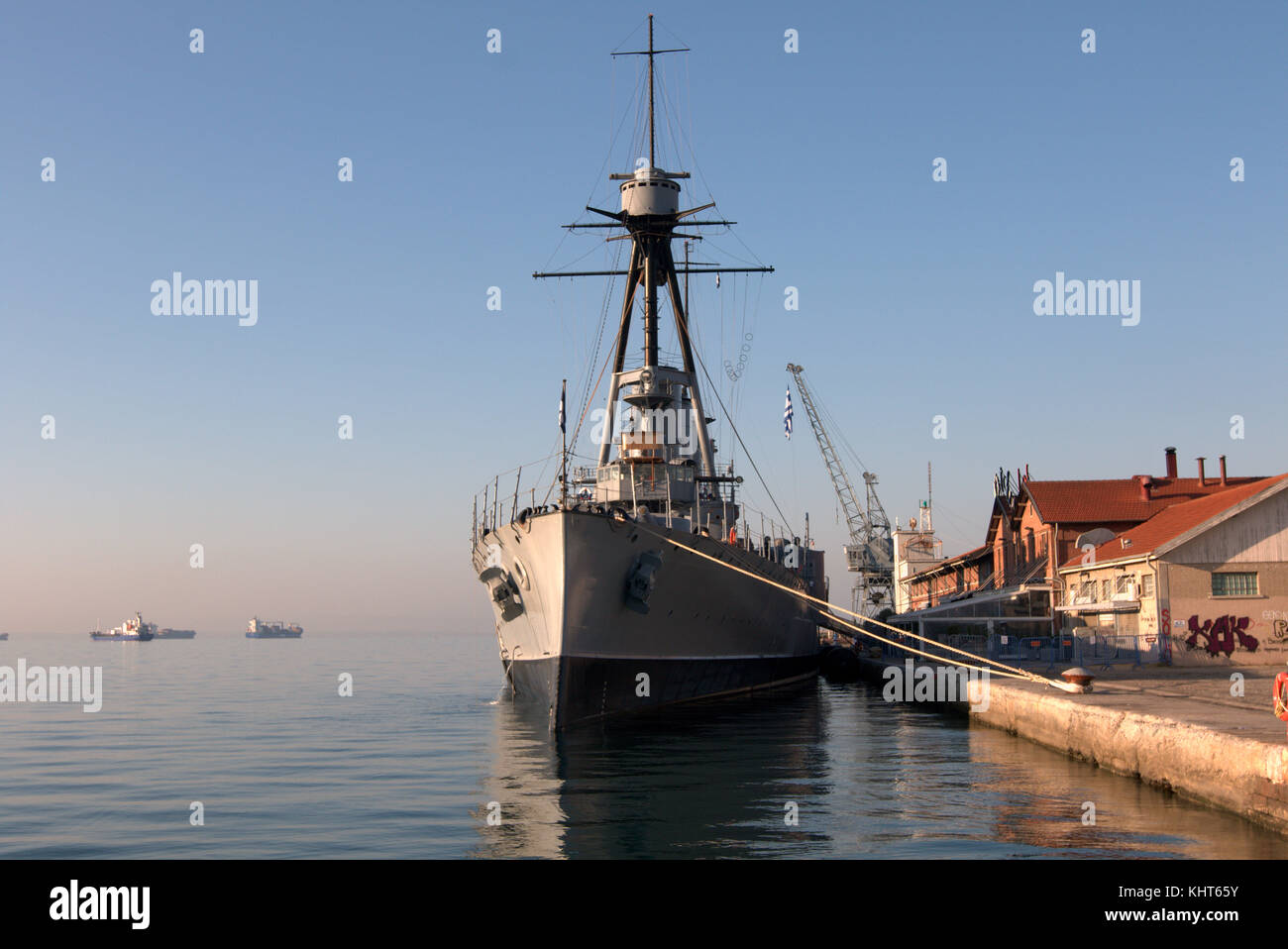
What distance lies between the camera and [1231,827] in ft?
39.8

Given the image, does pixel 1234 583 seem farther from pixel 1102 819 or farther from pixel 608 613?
pixel 1102 819

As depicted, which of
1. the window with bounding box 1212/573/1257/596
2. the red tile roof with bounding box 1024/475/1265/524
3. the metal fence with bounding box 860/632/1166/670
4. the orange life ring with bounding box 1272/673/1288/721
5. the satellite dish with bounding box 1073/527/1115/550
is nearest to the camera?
the orange life ring with bounding box 1272/673/1288/721

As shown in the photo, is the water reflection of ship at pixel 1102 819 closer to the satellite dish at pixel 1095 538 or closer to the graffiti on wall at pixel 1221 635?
the graffiti on wall at pixel 1221 635

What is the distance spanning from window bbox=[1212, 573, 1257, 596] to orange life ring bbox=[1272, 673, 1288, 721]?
66.9 ft

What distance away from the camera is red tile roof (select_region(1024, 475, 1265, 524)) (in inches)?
1612

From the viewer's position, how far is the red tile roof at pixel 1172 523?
31.1 m

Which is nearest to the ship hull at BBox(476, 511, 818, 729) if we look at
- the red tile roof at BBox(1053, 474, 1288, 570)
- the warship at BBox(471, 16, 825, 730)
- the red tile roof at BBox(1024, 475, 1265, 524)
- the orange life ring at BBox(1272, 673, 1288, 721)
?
the warship at BBox(471, 16, 825, 730)

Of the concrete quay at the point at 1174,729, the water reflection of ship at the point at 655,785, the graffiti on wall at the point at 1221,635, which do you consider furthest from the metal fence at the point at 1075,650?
the water reflection of ship at the point at 655,785

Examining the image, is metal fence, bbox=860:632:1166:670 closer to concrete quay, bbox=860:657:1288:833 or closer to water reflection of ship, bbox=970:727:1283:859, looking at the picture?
concrete quay, bbox=860:657:1288:833

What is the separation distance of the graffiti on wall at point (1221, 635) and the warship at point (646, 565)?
40.2 feet

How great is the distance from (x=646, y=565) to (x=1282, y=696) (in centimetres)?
1416
